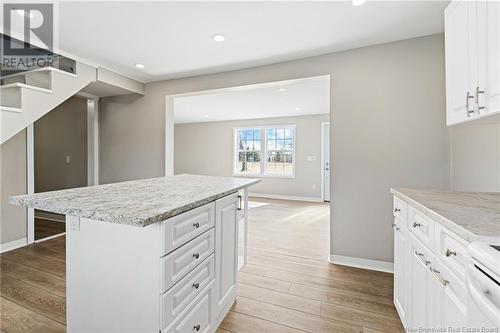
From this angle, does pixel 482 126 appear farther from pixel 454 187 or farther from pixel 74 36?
pixel 74 36

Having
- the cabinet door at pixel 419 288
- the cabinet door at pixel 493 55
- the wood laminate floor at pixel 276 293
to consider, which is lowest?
the wood laminate floor at pixel 276 293

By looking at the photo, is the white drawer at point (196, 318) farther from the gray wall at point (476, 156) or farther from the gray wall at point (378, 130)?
the gray wall at point (476, 156)

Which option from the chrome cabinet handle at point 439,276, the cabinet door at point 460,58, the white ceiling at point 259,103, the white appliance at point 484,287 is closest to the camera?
the white appliance at point 484,287

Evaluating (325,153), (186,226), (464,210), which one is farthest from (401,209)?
(325,153)

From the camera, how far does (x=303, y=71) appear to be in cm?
280

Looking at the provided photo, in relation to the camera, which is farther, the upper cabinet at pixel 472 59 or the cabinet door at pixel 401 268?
the cabinet door at pixel 401 268

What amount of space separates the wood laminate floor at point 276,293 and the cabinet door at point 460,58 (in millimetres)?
1506

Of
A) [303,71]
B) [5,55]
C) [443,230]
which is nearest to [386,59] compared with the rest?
[303,71]

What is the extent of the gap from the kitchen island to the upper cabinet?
155 centimetres

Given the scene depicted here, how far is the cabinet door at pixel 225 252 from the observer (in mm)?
1472

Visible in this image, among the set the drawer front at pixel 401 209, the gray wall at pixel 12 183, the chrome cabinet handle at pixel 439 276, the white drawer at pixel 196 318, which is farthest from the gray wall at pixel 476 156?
the gray wall at pixel 12 183

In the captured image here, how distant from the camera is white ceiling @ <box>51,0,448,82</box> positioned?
189 centimetres

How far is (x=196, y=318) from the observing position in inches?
A: 49.0

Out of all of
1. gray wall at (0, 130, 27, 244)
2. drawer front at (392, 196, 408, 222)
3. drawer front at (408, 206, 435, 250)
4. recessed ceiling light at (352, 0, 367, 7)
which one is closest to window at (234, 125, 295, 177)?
recessed ceiling light at (352, 0, 367, 7)
